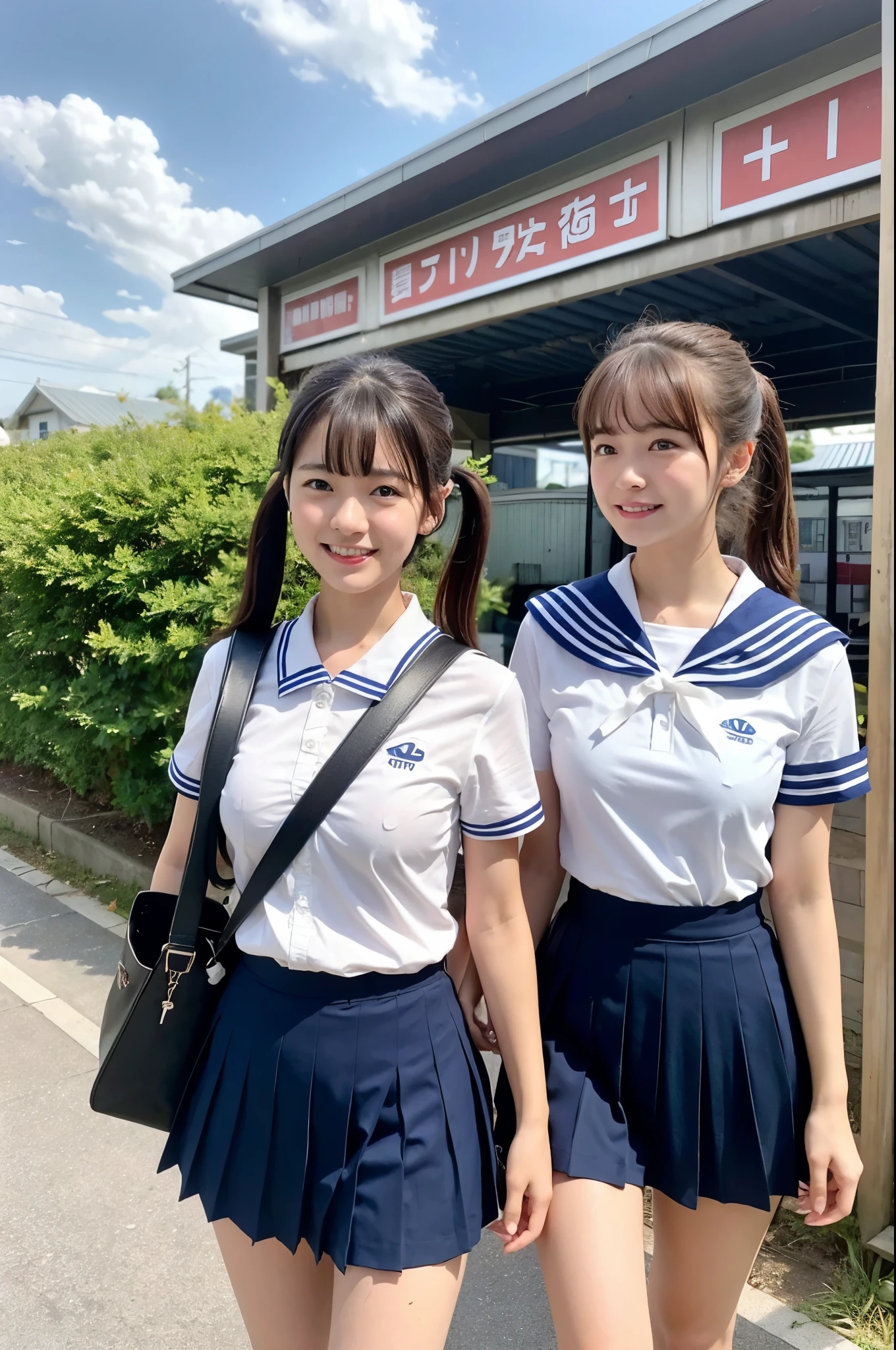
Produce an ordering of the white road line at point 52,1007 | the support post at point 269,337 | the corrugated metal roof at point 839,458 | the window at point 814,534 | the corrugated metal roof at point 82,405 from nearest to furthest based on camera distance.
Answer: the white road line at point 52,1007 → the support post at point 269,337 → the corrugated metal roof at point 839,458 → the window at point 814,534 → the corrugated metal roof at point 82,405

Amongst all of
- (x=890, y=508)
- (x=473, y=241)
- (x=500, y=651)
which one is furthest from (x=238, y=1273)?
(x=500, y=651)

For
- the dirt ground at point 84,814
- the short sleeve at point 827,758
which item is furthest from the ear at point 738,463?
the dirt ground at point 84,814

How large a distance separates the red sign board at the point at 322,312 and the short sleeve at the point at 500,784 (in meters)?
4.91

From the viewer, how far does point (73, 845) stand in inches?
212

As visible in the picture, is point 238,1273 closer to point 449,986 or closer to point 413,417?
point 449,986

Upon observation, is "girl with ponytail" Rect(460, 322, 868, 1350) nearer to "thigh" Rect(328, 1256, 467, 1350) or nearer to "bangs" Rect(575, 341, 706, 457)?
Answer: "bangs" Rect(575, 341, 706, 457)

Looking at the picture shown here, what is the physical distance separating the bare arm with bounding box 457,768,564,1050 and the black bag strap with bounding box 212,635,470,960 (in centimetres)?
29

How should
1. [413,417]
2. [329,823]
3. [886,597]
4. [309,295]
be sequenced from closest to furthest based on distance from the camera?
1. [329,823]
2. [413,417]
3. [886,597]
4. [309,295]

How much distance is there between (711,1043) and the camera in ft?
4.66

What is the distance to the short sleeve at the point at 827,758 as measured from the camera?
1443 mm

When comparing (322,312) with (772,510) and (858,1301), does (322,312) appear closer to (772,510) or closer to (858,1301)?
(772,510)

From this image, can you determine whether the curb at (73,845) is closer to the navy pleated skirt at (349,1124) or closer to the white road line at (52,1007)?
the white road line at (52,1007)

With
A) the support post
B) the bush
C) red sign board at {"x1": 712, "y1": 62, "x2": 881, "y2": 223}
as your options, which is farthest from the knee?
the support post

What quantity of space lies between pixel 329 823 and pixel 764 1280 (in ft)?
6.28
